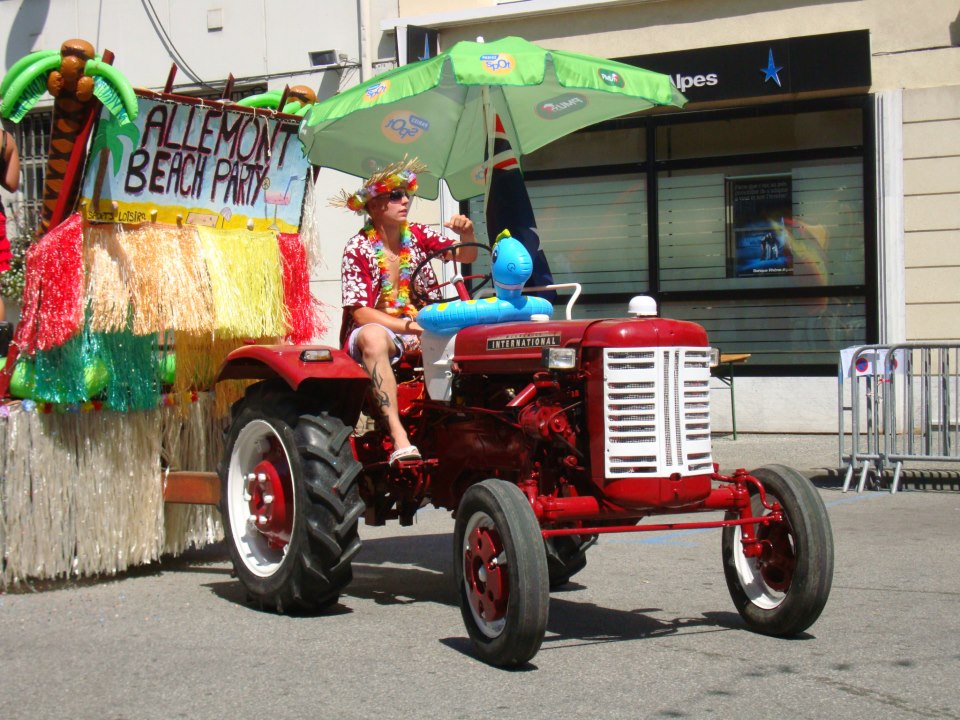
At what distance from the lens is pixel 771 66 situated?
1291 cm

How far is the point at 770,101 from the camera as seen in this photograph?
13.2 meters

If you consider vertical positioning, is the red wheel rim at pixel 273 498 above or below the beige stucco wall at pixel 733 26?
below

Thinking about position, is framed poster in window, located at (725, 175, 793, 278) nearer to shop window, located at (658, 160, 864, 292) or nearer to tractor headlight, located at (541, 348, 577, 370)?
shop window, located at (658, 160, 864, 292)

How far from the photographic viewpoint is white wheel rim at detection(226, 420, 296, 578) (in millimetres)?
5836

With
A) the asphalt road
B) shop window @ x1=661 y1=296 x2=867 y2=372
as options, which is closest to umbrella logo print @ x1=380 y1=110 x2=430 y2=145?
the asphalt road

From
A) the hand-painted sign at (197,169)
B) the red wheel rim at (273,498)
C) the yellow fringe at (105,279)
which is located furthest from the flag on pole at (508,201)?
the yellow fringe at (105,279)

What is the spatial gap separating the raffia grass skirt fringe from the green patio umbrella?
1640mm

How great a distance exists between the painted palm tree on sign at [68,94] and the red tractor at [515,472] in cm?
120

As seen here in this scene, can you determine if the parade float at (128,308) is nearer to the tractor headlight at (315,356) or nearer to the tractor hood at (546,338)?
the tractor headlight at (315,356)

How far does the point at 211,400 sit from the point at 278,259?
83 cm

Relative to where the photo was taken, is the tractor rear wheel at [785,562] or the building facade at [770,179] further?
the building facade at [770,179]

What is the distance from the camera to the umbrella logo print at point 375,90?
6043mm

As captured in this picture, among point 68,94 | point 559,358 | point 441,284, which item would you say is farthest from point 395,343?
point 68,94

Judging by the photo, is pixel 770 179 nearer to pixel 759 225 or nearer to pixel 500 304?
pixel 759 225
